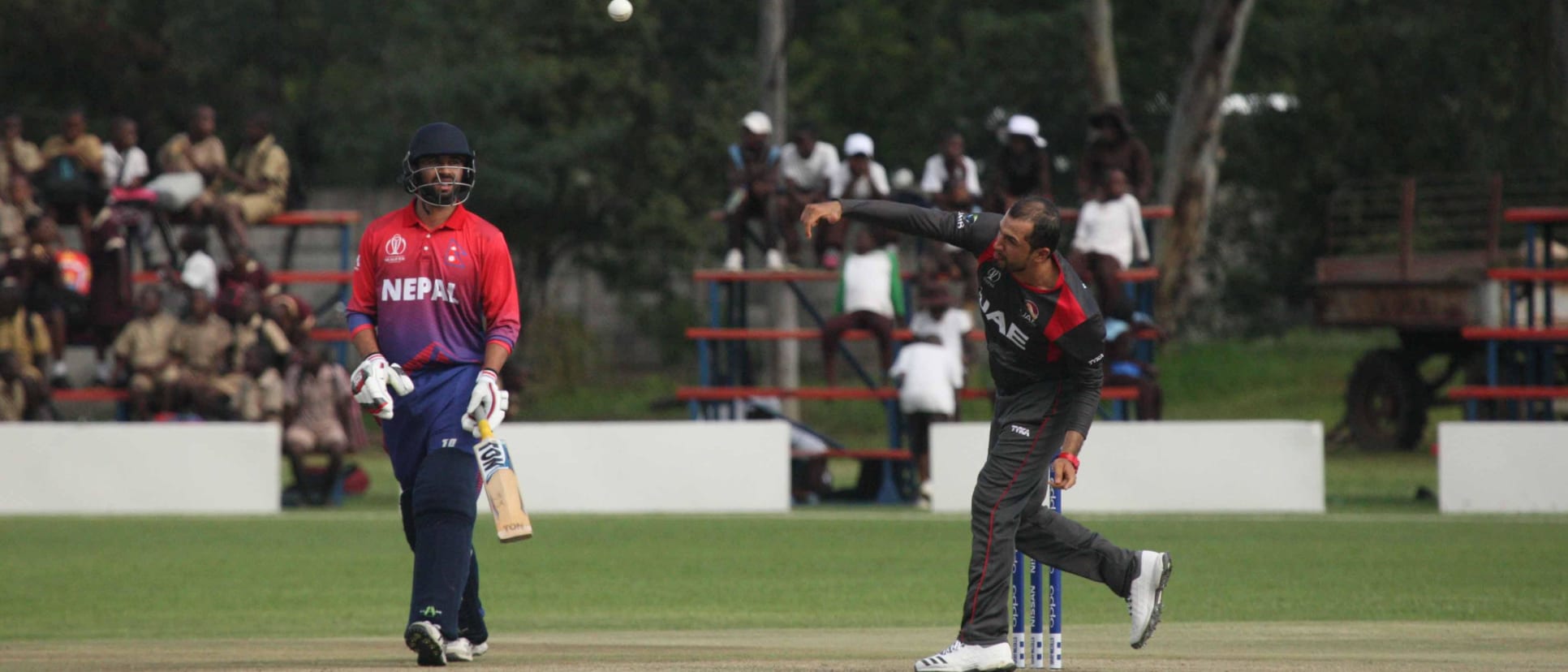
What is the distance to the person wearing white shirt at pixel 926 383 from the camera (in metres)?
19.0

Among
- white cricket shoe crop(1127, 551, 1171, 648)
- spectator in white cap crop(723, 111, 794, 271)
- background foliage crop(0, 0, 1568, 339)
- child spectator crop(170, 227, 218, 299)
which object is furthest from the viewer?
background foliage crop(0, 0, 1568, 339)

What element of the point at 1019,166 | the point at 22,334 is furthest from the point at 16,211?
the point at 1019,166

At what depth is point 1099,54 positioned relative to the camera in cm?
2817

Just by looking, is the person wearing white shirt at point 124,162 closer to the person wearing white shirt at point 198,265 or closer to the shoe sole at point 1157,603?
the person wearing white shirt at point 198,265

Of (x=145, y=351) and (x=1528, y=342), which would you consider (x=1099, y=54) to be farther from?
(x=145, y=351)

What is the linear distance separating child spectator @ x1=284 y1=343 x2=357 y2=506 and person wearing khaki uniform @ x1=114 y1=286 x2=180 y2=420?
1710 millimetres

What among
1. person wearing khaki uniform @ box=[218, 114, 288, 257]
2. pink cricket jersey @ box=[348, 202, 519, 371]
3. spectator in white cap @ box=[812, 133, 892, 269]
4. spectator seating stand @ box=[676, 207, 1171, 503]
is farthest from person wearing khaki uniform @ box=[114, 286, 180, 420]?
pink cricket jersey @ box=[348, 202, 519, 371]

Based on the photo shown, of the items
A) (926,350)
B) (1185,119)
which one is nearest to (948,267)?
(926,350)

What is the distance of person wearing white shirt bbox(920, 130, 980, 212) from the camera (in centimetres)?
2094

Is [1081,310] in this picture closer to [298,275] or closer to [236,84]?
[298,275]

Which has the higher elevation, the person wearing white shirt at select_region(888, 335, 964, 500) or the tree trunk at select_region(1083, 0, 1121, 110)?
the tree trunk at select_region(1083, 0, 1121, 110)

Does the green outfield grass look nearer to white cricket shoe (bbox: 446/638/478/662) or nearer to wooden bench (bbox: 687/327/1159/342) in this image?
white cricket shoe (bbox: 446/638/478/662)

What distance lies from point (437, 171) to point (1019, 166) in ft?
44.7

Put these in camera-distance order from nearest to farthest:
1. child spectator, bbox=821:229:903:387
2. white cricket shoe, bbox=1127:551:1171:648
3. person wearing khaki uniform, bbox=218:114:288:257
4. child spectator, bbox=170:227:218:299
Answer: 1. white cricket shoe, bbox=1127:551:1171:648
2. child spectator, bbox=821:229:903:387
3. child spectator, bbox=170:227:218:299
4. person wearing khaki uniform, bbox=218:114:288:257
